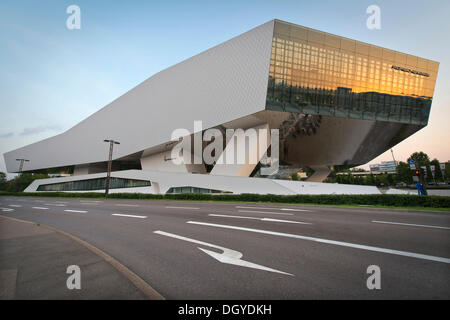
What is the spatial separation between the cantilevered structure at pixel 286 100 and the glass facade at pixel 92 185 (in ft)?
0.78

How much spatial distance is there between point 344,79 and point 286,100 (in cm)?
815

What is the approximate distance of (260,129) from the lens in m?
26.8

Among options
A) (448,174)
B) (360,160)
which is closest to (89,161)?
(360,160)

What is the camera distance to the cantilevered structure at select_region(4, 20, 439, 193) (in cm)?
2405

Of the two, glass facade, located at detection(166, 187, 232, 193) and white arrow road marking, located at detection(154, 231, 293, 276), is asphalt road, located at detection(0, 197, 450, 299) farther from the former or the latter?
glass facade, located at detection(166, 187, 232, 193)

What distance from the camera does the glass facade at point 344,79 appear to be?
2377cm

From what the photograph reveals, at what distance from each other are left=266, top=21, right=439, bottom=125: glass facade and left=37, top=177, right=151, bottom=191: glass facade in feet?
75.5

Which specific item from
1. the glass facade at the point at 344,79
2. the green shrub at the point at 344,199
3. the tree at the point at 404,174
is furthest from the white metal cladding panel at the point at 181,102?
the tree at the point at 404,174

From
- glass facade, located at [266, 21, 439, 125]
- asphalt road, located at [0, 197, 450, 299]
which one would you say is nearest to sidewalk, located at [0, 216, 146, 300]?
asphalt road, located at [0, 197, 450, 299]

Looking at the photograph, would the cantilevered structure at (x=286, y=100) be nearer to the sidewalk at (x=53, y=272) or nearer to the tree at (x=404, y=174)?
the sidewalk at (x=53, y=272)
